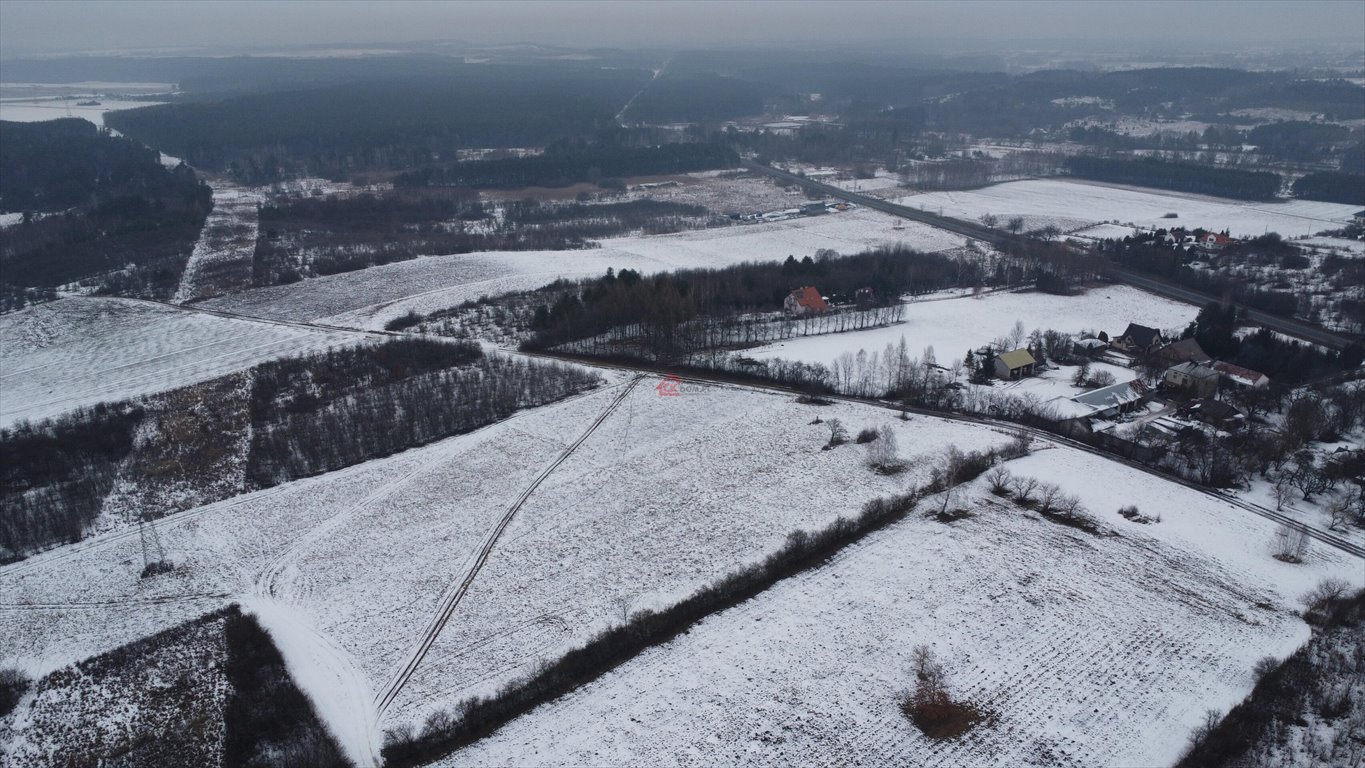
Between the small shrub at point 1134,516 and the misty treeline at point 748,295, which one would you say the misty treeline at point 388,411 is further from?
the small shrub at point 1134,516

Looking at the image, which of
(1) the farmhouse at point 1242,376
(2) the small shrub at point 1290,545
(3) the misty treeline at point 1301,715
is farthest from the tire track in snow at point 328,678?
(1) the farmhouse at point 1242,376

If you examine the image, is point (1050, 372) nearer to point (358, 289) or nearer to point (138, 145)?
point (358, 289)

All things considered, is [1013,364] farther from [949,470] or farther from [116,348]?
[116,348]

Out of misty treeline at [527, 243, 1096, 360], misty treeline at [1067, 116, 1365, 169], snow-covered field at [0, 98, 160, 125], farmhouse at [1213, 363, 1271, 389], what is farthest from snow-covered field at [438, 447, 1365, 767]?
snow-covered field at [0, 98, 160, 125]

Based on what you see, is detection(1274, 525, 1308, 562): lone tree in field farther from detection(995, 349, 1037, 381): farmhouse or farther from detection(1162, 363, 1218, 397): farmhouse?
detection(995, 349, 1037, 381): farmhouse

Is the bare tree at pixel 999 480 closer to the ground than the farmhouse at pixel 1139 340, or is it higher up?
closer to the ground

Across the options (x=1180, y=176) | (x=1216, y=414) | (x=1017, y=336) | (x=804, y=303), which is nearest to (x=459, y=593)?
(x=804, y=303)
